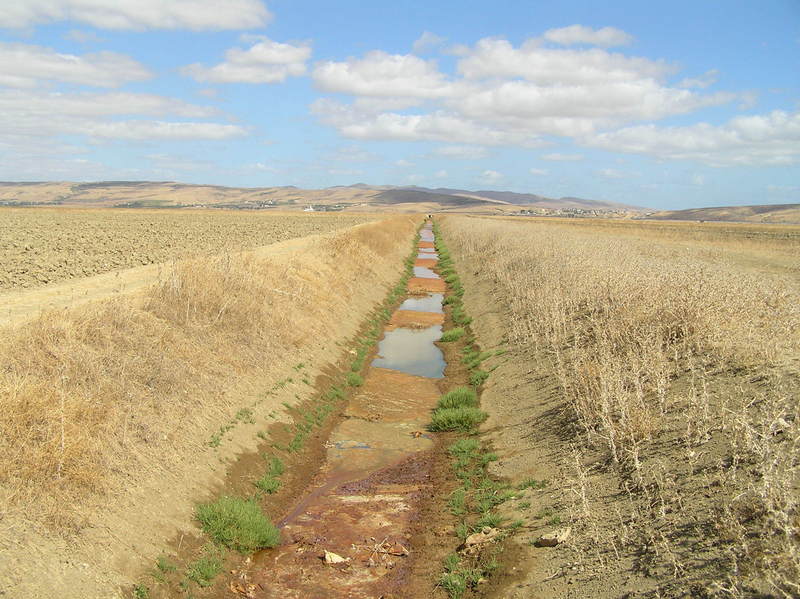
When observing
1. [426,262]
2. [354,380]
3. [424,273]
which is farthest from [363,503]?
[426,262]

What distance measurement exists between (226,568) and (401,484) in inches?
166

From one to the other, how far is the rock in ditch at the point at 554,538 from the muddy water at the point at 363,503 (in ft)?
7.28

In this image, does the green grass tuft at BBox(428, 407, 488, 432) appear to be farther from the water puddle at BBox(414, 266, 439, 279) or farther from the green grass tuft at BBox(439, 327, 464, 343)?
the water puddle at BBox(414, 266, 439, 279)

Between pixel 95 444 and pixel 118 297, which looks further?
pixel 118 297

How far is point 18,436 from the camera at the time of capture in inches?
309

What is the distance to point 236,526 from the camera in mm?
9195

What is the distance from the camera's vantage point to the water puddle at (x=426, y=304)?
102 feet

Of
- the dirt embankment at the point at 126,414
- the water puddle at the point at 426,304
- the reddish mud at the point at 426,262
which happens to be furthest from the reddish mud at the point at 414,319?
the reddish mud at the point at 426,262

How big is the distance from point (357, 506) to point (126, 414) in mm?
4463

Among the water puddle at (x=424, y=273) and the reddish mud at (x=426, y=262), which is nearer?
the water puddle at (x=424, y=273)

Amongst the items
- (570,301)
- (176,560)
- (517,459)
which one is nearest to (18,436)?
(176,560)

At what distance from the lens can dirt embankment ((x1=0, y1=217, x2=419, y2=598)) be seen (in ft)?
23.4

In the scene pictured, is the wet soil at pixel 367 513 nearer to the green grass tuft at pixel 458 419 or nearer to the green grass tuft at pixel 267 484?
the green grass tuft at pixel 458 419

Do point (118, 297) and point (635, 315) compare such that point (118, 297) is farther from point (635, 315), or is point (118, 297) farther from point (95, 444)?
point (635, 315)
